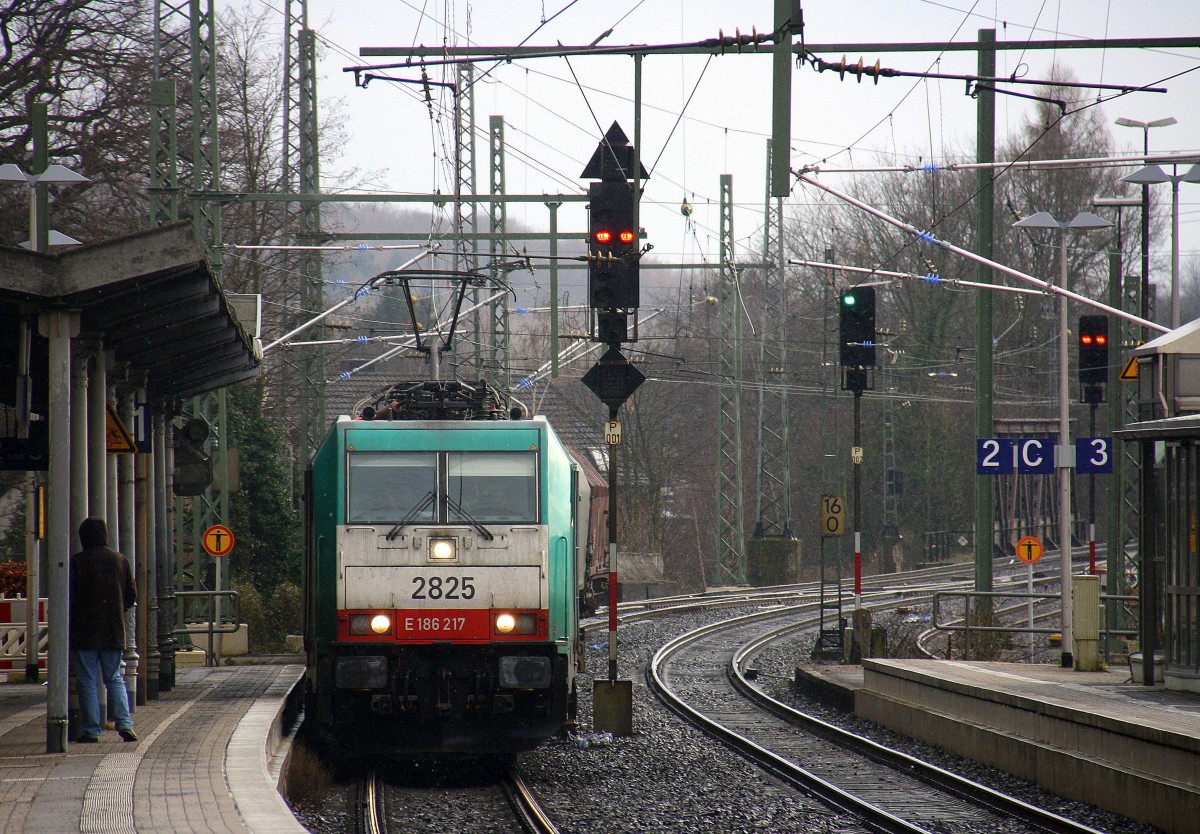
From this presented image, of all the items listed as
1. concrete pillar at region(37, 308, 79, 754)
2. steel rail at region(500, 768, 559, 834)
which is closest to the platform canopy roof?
concrete pillar at region(37, 308, 79, 754)

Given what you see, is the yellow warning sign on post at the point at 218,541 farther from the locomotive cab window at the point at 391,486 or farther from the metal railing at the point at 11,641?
the locomotive cab window at the point at 391,486

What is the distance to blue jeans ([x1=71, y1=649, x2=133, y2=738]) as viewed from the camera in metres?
10.7

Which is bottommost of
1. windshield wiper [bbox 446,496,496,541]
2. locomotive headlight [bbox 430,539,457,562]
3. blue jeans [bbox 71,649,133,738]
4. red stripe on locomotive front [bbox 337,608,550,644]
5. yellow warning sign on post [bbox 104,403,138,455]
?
blue jeans [bbox 71,649,133,738]

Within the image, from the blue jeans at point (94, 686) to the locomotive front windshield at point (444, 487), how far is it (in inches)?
86.2

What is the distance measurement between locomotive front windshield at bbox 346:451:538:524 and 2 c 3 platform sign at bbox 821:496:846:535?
1278 cm

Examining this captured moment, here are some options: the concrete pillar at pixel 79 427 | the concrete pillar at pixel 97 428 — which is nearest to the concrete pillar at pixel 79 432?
the concrete pillar at pixel 79 427

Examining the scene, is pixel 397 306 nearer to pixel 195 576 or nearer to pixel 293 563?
pixel 293 563

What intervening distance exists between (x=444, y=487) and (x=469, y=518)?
35cm

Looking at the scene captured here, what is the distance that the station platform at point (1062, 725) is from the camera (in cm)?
958

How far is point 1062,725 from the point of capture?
37.0 feet

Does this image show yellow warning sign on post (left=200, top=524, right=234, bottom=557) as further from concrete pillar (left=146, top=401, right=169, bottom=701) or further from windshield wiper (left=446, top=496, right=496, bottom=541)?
windshield wiper (left=446, top=496, right=496, bottom=541)

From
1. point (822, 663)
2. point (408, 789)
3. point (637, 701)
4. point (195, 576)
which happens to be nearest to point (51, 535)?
point (408, 789)

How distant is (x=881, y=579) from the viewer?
141 ft

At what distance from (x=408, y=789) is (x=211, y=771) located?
247cm
